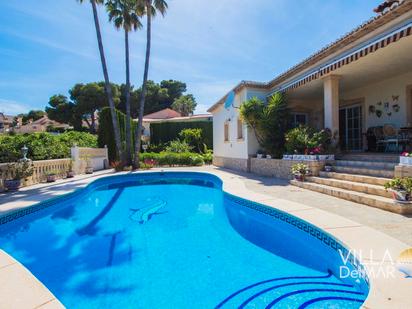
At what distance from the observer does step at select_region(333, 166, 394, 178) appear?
8.98 m

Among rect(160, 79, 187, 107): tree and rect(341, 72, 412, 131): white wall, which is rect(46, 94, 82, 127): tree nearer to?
rect(160, 79, 187, 107): tree

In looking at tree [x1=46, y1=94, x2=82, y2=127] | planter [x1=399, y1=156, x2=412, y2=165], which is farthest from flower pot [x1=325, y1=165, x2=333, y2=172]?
tree [x1=46, y1=94, x2=82, y2=127]

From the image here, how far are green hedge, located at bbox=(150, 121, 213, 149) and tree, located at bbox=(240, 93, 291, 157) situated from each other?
18914mm

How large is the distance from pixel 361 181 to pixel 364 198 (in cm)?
179

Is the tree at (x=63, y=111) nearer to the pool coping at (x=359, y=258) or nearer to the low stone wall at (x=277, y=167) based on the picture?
the low stone wall at (x=277, y=167)

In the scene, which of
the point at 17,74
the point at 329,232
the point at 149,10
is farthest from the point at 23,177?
the point at 17,74

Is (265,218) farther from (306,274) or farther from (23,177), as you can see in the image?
(23,177)

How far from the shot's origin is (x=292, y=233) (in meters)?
6.68

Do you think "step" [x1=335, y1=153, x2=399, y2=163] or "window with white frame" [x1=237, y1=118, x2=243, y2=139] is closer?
"step" [x1=335, y1=153, x2=399, y2=163]

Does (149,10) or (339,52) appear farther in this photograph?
(149,10)

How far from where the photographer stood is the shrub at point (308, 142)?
1248 centimetres

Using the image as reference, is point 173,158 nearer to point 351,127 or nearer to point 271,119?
point 271,119

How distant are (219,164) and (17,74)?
97.0 ft

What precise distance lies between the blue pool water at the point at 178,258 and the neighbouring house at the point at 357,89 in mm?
7587
